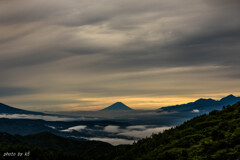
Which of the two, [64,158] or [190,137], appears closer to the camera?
[190,137]

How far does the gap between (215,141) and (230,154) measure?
15.8 ft

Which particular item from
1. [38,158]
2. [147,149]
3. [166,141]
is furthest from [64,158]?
[166,141]

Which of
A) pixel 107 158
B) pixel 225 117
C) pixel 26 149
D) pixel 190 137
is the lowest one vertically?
pixel 107 158

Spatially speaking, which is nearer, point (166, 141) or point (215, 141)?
point (215, 141)

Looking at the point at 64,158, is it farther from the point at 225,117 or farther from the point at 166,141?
the point at 225,117

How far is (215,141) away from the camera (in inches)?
1177

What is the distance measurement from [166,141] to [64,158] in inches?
672

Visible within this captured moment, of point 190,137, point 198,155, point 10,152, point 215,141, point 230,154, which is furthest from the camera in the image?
point 10,152

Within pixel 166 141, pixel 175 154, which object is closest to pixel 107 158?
pixel 166 141

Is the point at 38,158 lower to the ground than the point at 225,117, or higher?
lower

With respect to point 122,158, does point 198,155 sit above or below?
above

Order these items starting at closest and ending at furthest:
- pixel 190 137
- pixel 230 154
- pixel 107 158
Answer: pixel 230 154 → pixel 190 137 → pixel 107 158

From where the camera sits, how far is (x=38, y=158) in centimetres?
3762

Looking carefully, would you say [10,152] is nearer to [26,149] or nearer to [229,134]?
[26,149]
